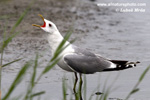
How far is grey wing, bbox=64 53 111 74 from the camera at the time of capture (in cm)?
598

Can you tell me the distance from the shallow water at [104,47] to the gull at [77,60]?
0.81 ft

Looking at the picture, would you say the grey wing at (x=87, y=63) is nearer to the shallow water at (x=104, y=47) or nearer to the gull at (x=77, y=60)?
the gull at (x=77, y=60)

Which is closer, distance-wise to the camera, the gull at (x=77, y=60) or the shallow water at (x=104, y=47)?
the gull at (x=77, y=60)

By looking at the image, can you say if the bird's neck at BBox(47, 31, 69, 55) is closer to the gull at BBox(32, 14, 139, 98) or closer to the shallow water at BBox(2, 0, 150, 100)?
the gull at BBox(32, 14, 139, 98)

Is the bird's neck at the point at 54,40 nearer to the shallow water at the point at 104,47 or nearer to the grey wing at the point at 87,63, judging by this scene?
the grey wing at the point at 87,63

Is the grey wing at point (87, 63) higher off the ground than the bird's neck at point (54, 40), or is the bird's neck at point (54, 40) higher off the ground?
the bird's neck at point (54, 40)

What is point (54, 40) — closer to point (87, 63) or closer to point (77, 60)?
point (77, 60)

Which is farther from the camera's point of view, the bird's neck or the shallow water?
the shallow water

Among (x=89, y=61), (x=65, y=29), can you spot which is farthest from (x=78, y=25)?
(x=89, y=61)

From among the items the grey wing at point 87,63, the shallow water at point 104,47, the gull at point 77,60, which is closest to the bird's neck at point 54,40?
the gull at point 77,60

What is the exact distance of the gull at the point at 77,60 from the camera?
5.87 metres

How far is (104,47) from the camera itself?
28.2 ft

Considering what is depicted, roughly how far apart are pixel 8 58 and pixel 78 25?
309 cm

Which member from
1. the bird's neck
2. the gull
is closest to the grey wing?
the gull
